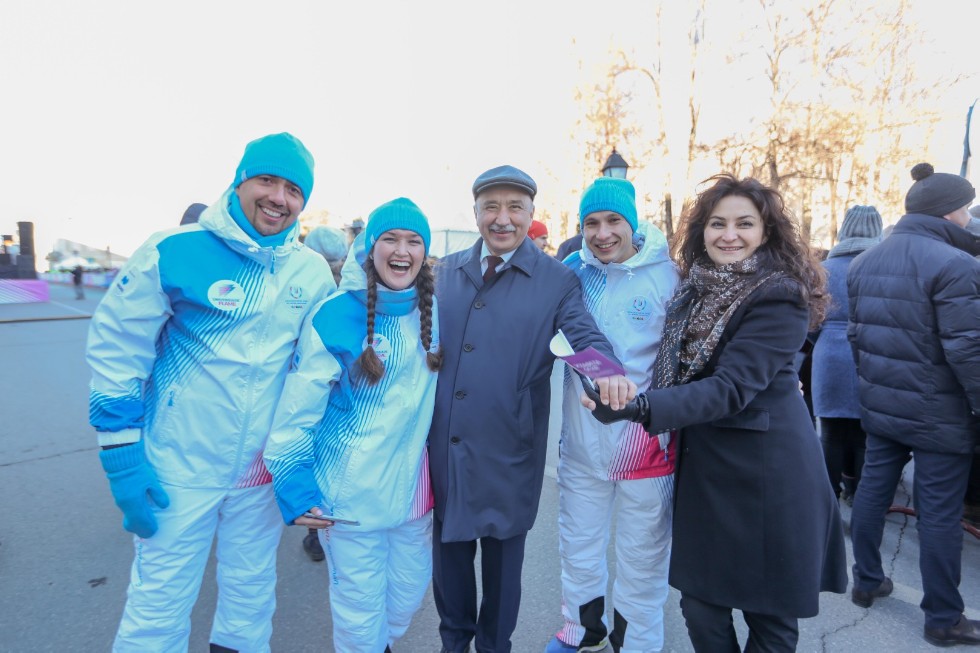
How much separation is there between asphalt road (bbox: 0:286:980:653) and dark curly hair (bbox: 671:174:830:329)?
171cm

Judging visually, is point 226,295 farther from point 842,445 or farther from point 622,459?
point 842,445

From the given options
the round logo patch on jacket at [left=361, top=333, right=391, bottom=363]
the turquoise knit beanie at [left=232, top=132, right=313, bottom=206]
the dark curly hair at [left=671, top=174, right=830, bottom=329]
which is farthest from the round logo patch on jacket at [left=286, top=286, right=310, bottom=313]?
the dark curly hair at [left=671, top=174, right=830, bottom=329]

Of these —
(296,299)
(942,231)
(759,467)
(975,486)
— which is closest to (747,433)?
(759,467)

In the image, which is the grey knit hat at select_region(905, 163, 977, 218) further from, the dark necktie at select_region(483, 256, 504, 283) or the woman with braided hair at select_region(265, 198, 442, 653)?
the woman with braided hair at select_region(265, 198, 442, 653)

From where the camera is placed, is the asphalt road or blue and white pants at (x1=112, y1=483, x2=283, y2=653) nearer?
blue and white pants at (x1=112, y1=483, x2=283, y2=653)

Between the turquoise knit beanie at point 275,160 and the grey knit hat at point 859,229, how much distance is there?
3663mm

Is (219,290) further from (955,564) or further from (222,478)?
(955,564)

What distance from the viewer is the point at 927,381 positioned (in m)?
2.64

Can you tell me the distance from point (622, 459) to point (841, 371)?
245 centimetres

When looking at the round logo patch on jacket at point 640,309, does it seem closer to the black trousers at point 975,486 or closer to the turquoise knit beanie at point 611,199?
the turquoise knit beanie at point 611,199

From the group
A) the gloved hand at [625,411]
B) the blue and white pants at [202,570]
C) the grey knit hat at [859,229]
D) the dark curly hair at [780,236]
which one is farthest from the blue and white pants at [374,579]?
the grey knit hat at [859,229]

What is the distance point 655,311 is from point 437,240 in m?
15.2

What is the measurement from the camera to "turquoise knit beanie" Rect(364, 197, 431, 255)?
2.10 meters

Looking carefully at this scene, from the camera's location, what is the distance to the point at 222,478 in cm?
198
